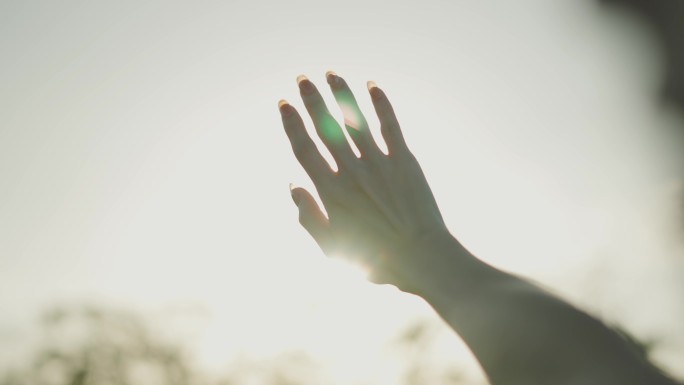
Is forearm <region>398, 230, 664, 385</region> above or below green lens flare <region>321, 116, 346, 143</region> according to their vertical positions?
below

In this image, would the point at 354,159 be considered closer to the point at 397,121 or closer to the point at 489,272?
the point at 397,121

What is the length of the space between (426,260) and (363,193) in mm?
296

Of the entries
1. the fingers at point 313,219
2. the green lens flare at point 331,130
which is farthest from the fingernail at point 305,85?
the fingers at point 313,219

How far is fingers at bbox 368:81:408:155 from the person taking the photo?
162cm

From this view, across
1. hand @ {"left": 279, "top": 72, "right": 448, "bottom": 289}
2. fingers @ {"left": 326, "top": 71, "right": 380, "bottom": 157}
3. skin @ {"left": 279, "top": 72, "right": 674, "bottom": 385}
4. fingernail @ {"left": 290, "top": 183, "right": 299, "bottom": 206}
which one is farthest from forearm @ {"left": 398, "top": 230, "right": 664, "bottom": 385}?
fingernail @ {"left": 290, "top": 183, "right": 299, "bottom": 206}

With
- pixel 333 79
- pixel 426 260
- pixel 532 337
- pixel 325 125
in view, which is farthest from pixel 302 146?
pixel 532 337

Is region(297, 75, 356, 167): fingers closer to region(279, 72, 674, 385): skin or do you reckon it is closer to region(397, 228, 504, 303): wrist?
region(279, 72, 674, 385): skin

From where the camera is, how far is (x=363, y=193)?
1.54 metres

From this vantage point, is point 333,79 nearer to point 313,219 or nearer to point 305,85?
point 305,85

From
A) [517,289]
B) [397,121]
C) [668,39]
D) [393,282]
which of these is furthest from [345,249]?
[668,39]

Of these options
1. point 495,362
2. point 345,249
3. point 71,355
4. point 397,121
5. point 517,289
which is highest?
point 71,355

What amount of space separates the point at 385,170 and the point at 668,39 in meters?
0.70

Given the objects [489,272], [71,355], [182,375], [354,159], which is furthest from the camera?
[182,375]

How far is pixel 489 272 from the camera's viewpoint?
45.4 inches
